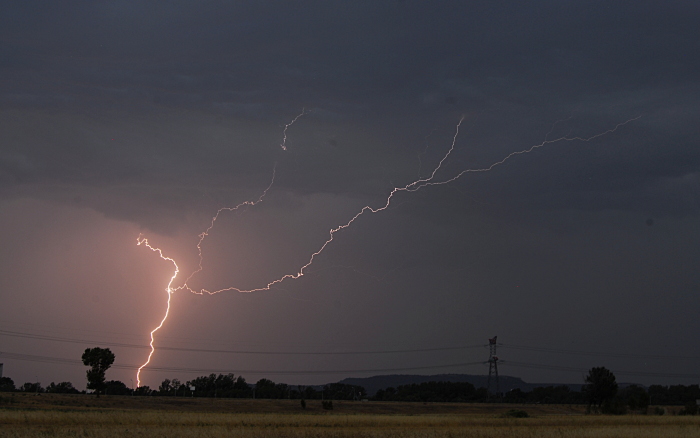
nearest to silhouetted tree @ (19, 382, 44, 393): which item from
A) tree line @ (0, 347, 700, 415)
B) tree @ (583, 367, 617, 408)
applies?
tree line @ (0, 347, 700, 415)

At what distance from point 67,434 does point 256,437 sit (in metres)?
9.46

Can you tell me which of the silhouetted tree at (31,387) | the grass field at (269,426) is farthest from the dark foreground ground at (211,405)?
the silhouetted tree at (31,387)

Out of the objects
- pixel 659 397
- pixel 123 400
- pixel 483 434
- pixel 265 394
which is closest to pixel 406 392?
pixel 265 394

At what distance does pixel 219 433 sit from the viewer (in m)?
35.2

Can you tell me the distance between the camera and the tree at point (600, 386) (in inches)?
3418

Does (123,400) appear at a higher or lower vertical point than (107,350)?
lower

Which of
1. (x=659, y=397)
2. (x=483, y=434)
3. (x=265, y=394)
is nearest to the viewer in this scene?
(x=483, y=434)

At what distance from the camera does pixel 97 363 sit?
90.9 meters

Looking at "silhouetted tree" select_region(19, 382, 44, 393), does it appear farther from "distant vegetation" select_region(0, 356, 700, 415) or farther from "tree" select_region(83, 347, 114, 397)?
"tree" select_region(83, 347, 114, 397)

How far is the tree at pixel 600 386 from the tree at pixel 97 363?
64.2 metres

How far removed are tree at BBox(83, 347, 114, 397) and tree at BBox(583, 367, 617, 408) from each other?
211 feet

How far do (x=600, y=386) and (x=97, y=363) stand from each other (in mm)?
66842

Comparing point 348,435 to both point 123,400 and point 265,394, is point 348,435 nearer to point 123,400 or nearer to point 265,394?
point 123,400

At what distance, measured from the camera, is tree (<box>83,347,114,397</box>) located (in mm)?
88875
